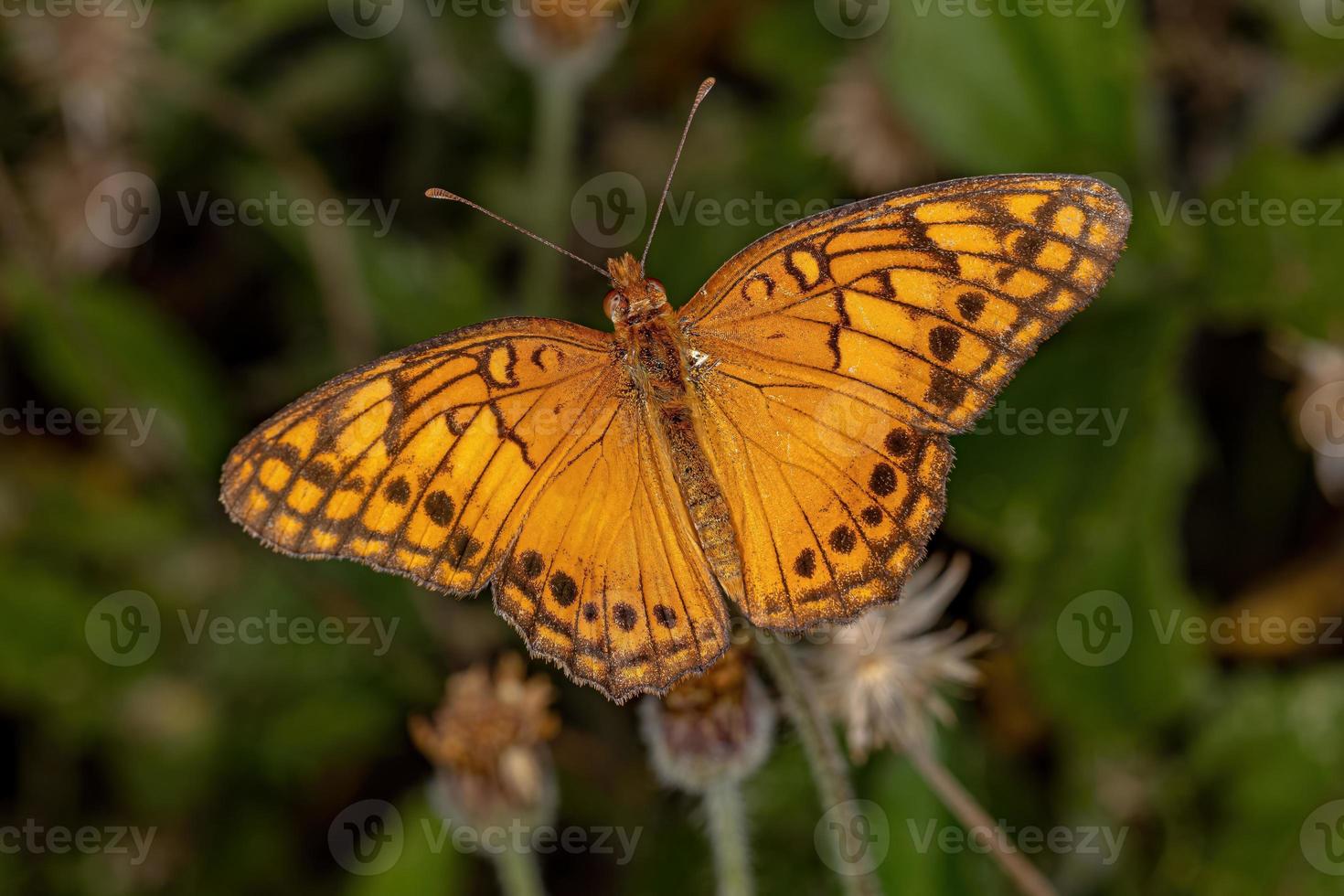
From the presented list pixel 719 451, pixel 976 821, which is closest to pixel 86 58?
pixel 719 451

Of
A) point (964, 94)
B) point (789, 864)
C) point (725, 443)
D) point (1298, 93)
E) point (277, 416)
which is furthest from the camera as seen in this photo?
point (1298, 93)

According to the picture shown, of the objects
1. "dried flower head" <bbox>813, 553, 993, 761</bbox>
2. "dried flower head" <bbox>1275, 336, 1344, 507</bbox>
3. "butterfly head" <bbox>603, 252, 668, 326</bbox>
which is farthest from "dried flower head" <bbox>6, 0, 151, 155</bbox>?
"dried flower head" <bbox>1275, 336, 1344, 507</bbox>

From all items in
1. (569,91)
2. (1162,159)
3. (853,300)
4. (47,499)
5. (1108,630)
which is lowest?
(1108,630)

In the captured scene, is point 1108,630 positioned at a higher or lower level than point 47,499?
lower

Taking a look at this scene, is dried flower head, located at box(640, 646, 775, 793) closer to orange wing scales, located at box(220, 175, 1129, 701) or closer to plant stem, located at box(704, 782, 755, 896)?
plant stem, located at box(704, 782, 755, 896)

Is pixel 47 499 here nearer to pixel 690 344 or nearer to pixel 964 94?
pixel 690 344

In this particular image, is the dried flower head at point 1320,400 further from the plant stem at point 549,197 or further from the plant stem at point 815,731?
the plant stem at point 549,197

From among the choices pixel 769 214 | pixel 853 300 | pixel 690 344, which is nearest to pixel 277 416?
pixel 690 344
